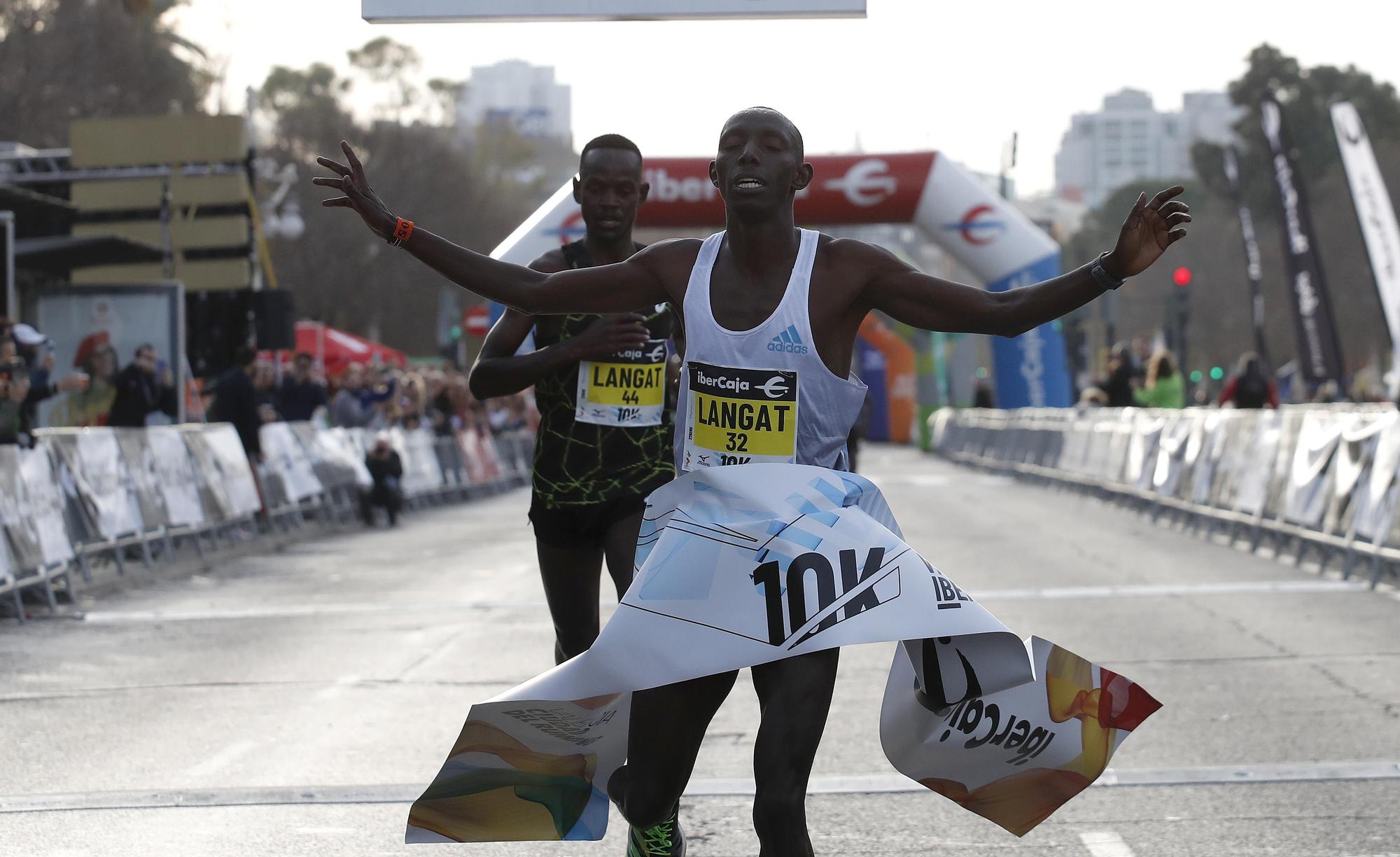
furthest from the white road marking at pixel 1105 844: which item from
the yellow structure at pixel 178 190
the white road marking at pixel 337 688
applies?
the yellow structure at pixel 178 190

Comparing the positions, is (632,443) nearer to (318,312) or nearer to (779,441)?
(779,441)

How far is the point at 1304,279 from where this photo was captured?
3400 centimetres

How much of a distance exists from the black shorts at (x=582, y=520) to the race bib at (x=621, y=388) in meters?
0.24

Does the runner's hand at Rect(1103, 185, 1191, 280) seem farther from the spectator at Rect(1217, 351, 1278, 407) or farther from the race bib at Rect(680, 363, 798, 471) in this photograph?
the spectator at Rect(1217, 351, 1278, 407)

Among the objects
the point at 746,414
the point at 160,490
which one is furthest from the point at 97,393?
the point at 746,414

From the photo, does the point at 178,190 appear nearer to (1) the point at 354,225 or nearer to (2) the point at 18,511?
(2) the point at 18,511

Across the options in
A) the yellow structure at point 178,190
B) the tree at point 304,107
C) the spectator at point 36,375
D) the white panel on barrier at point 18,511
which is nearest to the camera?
the white panel on barrier at point 18,511

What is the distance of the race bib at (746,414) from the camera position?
4.23 meters

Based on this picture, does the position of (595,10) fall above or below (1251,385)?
above

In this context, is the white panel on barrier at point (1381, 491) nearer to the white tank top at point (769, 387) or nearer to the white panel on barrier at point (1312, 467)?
the white panel on barrier at point (1312, 467)

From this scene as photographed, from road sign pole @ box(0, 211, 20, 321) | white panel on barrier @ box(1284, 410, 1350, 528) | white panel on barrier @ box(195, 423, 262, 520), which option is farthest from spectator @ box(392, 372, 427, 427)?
white panel on barrier @ box(1284, 410, 1350, 528)

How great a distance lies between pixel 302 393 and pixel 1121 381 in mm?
10092

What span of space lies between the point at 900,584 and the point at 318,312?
191ft

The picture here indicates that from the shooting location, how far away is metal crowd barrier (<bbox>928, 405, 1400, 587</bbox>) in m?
13.2
